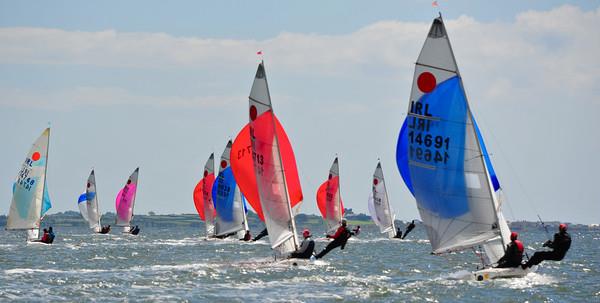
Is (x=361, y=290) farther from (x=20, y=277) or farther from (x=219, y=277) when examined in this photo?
(x=20, y=277)

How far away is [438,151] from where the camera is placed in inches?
1172

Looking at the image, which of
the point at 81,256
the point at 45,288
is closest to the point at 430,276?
the point at 45,288

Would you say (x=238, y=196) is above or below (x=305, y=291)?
above

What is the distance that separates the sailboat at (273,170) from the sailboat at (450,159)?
792cm

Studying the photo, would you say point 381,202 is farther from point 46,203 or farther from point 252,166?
point 252,166

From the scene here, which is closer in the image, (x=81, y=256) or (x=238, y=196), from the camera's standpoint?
(x=81, y=256)

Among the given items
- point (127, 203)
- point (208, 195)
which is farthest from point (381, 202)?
point (127, 203)

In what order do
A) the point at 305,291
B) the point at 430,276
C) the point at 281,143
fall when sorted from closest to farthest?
the point at 305,291, the point at 430,276, the point at 281,143

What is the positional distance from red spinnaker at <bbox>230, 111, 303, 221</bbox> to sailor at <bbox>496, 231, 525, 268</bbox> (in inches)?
421

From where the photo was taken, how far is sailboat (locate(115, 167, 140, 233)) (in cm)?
9319

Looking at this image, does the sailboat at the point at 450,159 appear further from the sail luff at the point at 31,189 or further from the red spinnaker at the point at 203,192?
the red spinnaker at the point at 203,192

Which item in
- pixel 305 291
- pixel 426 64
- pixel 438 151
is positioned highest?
pixel 426 64

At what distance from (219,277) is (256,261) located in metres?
6.23

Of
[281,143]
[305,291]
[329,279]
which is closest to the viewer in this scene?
[305,291]
